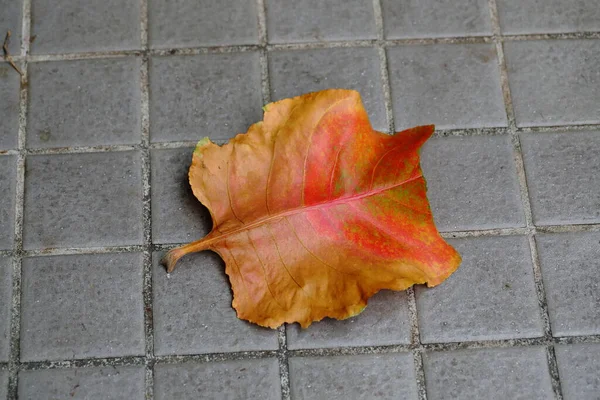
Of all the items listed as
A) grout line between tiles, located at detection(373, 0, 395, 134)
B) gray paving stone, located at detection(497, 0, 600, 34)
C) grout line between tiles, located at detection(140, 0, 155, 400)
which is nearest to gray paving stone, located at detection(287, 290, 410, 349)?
grout line between tiles, located at detection(140, 0, 155, 400)

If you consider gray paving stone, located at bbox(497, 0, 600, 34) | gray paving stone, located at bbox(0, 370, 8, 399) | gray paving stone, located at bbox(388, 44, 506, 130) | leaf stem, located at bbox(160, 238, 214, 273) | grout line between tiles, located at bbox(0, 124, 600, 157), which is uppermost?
gray paving stone, located at bbox(497, 0, 600, 34)

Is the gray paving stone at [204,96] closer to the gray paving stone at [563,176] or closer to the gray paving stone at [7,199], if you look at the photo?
the gray paving stone at [7,199]

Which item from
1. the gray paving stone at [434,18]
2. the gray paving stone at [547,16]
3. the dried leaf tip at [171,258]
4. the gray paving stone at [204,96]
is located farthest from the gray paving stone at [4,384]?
the gray paving stone at [547,16]

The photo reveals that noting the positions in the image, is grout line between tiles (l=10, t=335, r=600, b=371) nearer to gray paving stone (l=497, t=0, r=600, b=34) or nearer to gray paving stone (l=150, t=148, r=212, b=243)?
gray paving stone (l=150, t=148, r=212, b=243)

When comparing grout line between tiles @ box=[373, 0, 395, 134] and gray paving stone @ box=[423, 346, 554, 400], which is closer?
gray paving stone @ box=[423, 346, 554, 400]

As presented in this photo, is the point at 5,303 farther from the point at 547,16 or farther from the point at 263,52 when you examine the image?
the point at 547,16

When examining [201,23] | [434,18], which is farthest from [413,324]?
[201,23]
